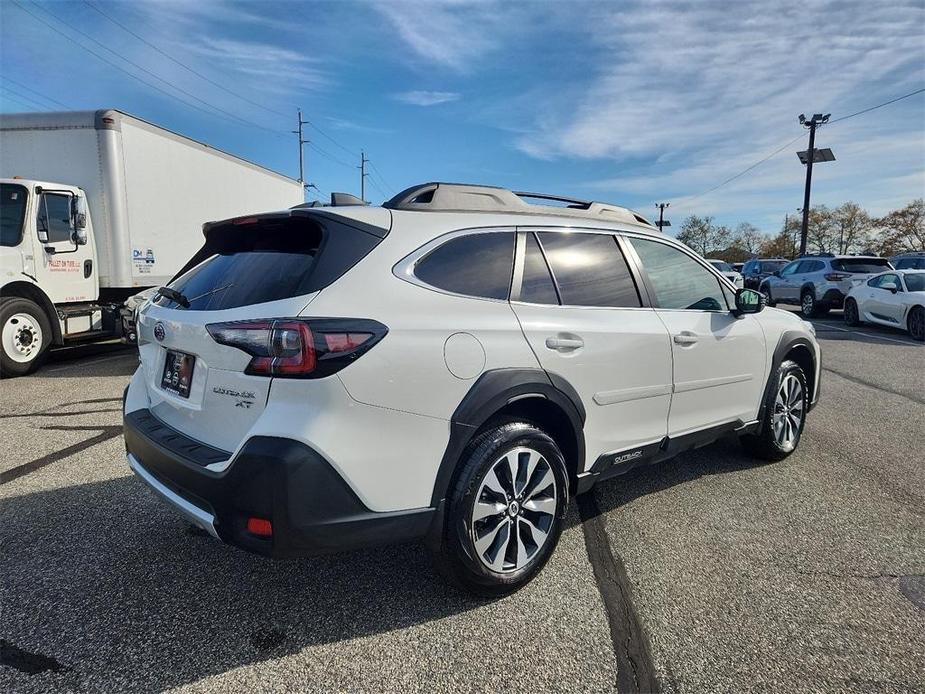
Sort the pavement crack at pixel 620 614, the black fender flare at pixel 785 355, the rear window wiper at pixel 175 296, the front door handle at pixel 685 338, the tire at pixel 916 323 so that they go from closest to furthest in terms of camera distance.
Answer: the pavement crack at pixel 620 614, the rear window wiper at pixel 175 296, the front door handle at pixel 685 338, the black fender flare at pixel 785 355, the tire at pixel 916 323

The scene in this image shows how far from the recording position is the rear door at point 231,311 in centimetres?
217

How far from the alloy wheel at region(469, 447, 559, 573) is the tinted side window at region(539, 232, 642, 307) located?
0.86 metres

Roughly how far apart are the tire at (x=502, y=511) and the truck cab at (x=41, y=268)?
7.29 meters

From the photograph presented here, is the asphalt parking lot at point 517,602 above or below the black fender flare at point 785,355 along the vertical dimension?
below

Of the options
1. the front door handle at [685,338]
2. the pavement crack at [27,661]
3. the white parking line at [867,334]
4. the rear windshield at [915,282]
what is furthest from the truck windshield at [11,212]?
the rear windshield at [915,282]

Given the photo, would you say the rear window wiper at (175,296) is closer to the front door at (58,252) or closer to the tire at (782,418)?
the tire at (782,418)

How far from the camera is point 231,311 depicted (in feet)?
7.48

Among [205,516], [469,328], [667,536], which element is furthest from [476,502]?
[667,536]

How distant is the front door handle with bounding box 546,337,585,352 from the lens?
8.77 ft

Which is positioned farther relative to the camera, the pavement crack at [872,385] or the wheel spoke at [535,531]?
the pavement crack at [872,385]

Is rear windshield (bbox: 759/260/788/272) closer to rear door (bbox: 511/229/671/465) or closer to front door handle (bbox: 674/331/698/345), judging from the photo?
front door handle (bbox: 674/331/698/345)

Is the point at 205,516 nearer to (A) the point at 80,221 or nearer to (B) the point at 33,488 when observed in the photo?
(B) the point at 33,488

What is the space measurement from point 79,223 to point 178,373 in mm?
6736

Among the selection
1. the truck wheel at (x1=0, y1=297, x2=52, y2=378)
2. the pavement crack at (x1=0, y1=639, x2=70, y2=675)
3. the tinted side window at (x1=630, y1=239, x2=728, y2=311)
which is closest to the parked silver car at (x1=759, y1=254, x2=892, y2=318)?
the tinted side window at (x1=630, y1=239, x2=728, y2=311)
